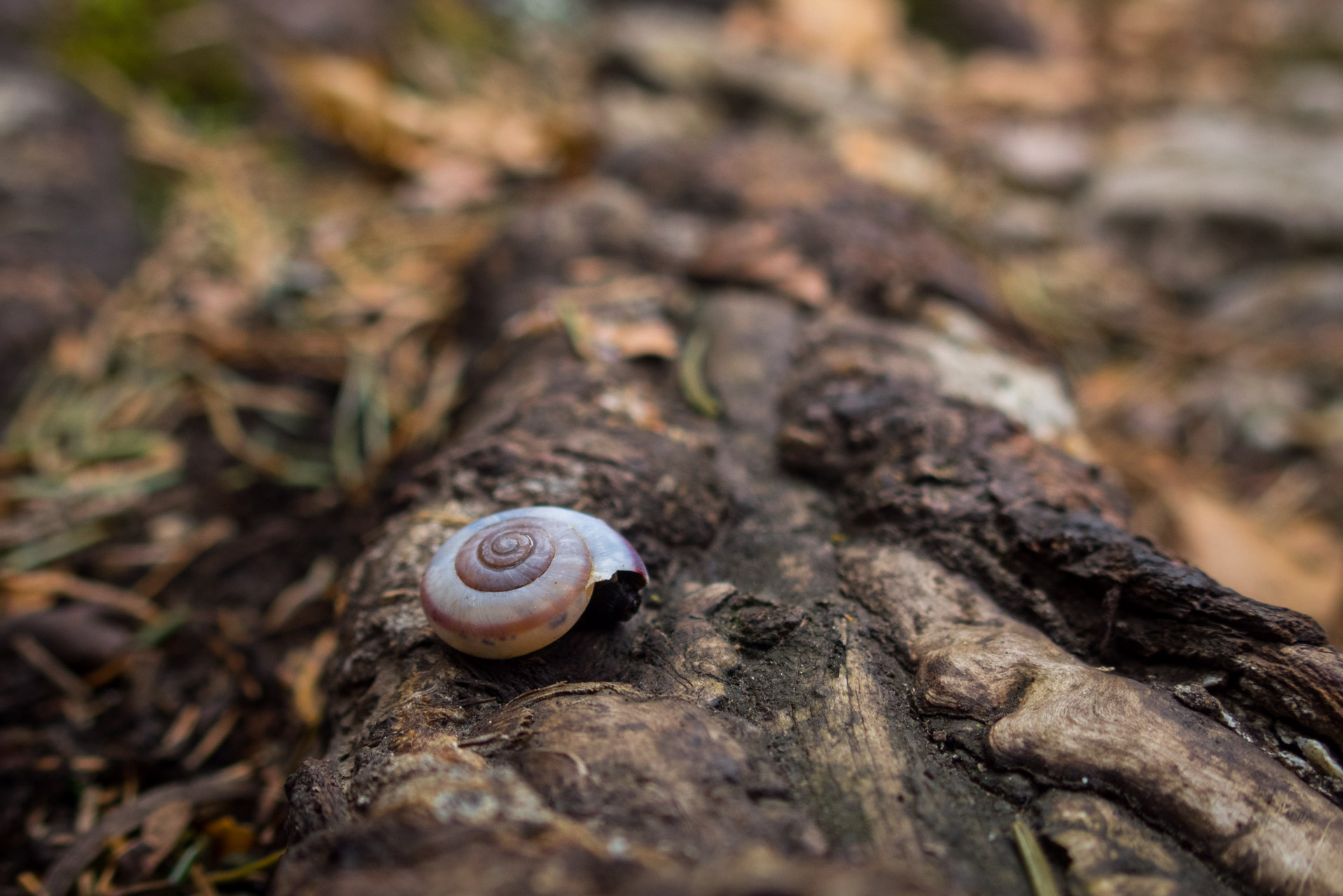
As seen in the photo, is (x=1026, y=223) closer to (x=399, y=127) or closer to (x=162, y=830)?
(x=399, y=127)

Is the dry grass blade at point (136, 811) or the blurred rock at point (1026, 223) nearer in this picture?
the dry grass blade at point (136, 811)

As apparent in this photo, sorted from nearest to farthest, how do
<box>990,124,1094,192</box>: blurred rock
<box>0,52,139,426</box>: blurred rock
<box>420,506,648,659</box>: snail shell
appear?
<box>420,506,648,659</box>: snail shell → <box>0,52,139,426</box>: blurred rock → <box>990,124,1094,192</box>: blurred rock

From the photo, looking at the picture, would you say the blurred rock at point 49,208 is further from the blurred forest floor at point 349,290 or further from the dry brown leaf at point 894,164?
the dry brown leaf at point 894,164

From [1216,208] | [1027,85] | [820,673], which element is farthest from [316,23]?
[1216,208]

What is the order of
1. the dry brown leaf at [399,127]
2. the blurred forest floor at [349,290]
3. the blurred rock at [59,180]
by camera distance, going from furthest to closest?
1. the dry brown leaf at [399,127]
2. the blurred rock at [59,180]
3. the blurred forest floor at [349,290]

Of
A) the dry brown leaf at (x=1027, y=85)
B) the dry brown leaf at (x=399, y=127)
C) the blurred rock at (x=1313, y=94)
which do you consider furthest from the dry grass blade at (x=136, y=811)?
the blurred rock at (x=1313, y=94)

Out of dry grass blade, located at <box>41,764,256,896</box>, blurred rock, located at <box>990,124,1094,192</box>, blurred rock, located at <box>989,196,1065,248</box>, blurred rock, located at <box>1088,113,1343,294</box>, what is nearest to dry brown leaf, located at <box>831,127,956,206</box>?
blurred rock, located at <box>989,196,1065,248</box>

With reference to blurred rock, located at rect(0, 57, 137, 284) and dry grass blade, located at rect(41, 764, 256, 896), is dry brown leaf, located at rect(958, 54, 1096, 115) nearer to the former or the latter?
blurred rock, located at rect(0, 57, 137, 284)

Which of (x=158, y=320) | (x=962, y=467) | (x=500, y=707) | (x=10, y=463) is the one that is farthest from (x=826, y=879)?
(x=158, y=320)
